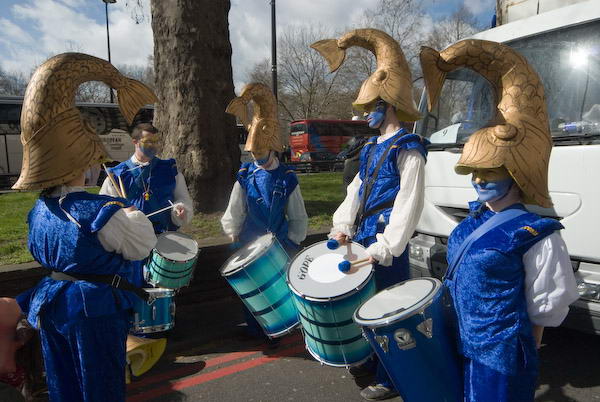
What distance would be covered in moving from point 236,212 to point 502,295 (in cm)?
252

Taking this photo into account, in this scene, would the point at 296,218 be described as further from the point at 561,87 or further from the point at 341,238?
the point at 561,87

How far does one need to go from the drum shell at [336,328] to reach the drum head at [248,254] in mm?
596

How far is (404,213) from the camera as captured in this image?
274 centimetres

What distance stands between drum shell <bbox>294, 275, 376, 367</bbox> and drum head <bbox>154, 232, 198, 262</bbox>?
1.23 m

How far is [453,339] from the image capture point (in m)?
2.20

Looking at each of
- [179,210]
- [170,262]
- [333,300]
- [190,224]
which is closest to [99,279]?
[333,300]

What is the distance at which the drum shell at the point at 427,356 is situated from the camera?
212cm

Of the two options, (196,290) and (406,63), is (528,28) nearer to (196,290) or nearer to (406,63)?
(406,63)

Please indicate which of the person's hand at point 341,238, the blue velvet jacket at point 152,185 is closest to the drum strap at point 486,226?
the person's hand at point 341,238

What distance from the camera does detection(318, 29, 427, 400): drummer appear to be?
2.76 meters

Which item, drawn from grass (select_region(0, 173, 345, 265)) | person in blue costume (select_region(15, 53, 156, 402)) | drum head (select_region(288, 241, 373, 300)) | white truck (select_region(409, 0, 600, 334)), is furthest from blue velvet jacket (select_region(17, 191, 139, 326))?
grass (select_region(0, 173, 345, 265))

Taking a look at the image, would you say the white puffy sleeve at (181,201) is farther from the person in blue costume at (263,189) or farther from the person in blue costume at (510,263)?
the person in blue costume at (510,263)

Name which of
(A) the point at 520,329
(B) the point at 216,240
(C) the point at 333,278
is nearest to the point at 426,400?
(A) the point at 520,329

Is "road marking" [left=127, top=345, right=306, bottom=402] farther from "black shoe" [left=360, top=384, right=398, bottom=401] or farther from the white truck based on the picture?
the white truck
